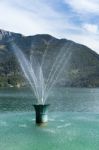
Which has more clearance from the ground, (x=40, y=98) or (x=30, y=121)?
(x=40, y=98)

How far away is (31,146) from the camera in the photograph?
106 ft

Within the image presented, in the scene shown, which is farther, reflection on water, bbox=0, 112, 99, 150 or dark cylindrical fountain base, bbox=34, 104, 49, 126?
dark cylindrical fountain base, bbox=34, 104, 49, 126

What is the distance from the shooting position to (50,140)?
114 feet

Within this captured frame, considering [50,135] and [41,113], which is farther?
[41,113]

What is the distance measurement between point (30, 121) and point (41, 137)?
12057 millimetres

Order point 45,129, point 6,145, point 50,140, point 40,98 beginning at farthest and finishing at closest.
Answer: point 40,98, point 45,129, point 50,140, point 6,145

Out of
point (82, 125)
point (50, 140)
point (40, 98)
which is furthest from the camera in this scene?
point (40, 98)

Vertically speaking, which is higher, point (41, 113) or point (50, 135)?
point (41, 113)

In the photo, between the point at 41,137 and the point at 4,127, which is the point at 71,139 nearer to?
the point at 41,137

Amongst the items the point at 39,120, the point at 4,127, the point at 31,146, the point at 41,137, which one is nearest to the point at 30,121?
the point at 39,120

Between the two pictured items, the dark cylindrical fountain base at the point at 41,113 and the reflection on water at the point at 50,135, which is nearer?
Result: the reflection on water at the point at 50,135

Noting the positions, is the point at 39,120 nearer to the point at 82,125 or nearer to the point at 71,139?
the point at 82,125

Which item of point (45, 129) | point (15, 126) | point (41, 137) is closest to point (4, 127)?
point (15, 126)

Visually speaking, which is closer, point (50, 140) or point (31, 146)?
point (31, 146)
